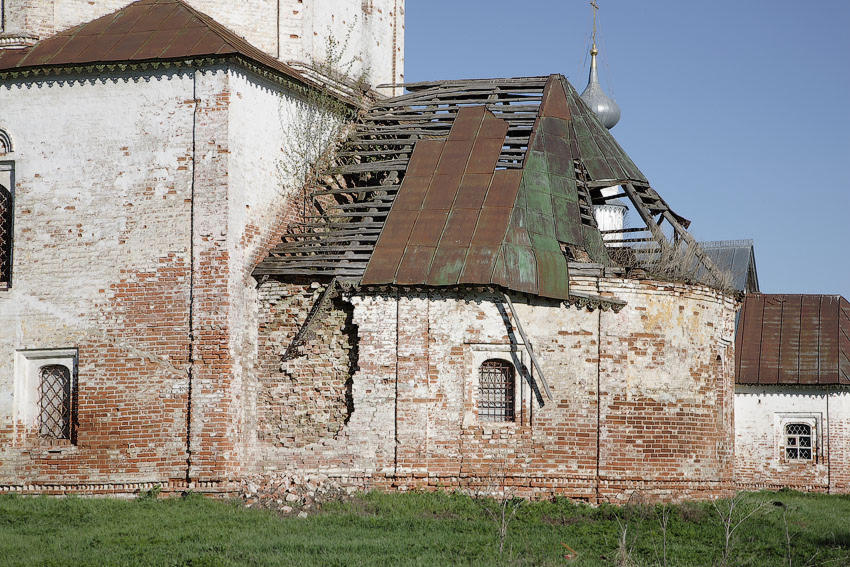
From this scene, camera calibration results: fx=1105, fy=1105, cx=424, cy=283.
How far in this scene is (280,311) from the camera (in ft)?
53.3

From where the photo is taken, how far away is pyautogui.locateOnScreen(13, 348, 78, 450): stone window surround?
1591 cm

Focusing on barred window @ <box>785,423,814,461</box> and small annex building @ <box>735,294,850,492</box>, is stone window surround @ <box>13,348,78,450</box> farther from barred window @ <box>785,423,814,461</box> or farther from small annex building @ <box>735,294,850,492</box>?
barred window @ <box>785,423,814,461</box>

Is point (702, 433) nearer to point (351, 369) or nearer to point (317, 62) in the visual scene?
point (351, 369)

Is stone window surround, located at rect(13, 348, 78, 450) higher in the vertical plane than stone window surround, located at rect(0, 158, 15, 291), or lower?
lower

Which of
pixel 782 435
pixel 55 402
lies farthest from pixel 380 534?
pixel 782 435

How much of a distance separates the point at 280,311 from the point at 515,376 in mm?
3568

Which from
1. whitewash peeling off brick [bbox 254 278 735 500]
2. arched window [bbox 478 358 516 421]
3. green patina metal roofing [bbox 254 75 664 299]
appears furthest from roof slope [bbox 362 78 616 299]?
arched window [bbox 478 358 516 421]

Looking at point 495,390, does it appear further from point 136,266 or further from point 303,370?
point 136,266

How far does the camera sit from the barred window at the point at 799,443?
24.8 metres

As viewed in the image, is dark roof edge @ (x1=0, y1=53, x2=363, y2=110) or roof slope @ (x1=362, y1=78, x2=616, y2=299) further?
dark roof edge @ (x1=0, y1=53, x2=363, y2=110)

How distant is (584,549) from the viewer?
12.6 m

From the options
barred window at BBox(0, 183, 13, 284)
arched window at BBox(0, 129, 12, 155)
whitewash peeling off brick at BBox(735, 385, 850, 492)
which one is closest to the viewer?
arched window at BBox(0, 129, 12, 155)

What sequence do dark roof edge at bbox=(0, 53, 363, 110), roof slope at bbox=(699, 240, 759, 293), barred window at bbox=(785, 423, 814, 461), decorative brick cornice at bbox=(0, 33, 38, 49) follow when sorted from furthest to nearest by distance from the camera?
roof slope at bbox=(699, 240, 759, 293) < barred window at bbox=(785, 423, 814, 461) < decorative brick cornice at bbox=(0, 33, 38, 49) < dark roof edge at bbox=(0, 53, 363, 110)

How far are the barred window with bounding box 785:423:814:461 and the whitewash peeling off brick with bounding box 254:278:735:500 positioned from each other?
9732 mm
